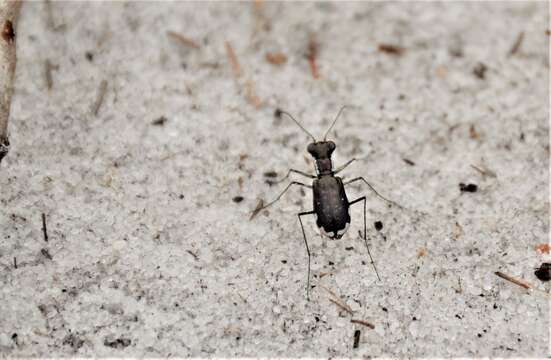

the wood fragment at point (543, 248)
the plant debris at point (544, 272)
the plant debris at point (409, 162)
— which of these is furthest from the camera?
the plant debris at point (409, 162)

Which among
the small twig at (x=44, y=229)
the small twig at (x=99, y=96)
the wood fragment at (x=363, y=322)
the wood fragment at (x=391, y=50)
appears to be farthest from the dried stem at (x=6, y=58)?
the wood fragment at (x=391, y=50)

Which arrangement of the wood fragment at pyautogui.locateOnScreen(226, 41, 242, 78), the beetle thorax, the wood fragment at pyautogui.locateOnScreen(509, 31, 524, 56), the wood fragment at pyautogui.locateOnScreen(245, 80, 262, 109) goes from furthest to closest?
the wood fragment at pyautogui.locateOnScreen(509, 31, 524, 56) < the wood fragment at pyautogui.locateOnScreen(226, 41, 242, 78) < the wood fragment at pyautogui.locateOnScreen(245, 80, 262, 109) < the beetle thorax

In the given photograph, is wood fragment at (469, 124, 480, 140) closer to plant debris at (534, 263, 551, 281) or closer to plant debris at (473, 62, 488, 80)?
plant debris at (473, 62, 488, 80)

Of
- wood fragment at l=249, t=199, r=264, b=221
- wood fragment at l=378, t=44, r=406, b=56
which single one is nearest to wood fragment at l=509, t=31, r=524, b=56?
wood fragment at l=378, t=44, r=406, b=56

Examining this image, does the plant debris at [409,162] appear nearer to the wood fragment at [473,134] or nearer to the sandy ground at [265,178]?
the sandy ground at [265,178]

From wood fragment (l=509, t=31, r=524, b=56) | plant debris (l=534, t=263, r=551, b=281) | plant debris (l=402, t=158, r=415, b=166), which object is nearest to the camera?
plant debris (l=534, t=263, r=551, b=281)

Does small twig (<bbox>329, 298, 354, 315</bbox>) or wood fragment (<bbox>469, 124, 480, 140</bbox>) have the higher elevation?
wood fragment (<bbox>469, 124, 480, 140</bbox>)

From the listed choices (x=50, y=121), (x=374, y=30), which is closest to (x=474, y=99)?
(x=374, y=30)

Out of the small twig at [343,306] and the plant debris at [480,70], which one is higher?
the plant debris at [480,70]

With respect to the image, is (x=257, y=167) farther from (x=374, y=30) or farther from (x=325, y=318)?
(x=374, y=30)
